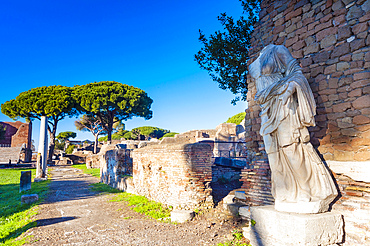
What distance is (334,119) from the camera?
351cm

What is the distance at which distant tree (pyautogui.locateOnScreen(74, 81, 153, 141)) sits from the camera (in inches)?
1081

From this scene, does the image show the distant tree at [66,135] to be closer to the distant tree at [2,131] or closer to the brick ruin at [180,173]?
the distant tree at [2,131]

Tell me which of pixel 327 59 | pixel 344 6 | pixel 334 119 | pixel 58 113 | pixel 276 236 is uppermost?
pixel 58 113

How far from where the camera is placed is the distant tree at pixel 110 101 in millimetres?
27469

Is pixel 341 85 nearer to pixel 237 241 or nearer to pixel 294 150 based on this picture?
pixel 294 150

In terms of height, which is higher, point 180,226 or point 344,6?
point 344,6

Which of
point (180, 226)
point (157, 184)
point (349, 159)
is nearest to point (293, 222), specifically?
point (349, 159)

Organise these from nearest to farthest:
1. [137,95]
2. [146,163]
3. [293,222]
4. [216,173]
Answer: [293,222], [146,163], [216,173], [137,95]

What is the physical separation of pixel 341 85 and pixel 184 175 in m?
3.67

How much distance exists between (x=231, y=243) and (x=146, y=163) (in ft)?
13.0

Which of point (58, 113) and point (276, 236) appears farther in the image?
point (58, 113)

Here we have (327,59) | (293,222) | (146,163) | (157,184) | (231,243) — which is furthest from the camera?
(146,163)

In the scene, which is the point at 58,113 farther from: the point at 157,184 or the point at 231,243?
the point at 231,243

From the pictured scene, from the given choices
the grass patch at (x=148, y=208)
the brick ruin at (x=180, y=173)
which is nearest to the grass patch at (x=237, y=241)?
the brick ruin at (x=180, y=173)
